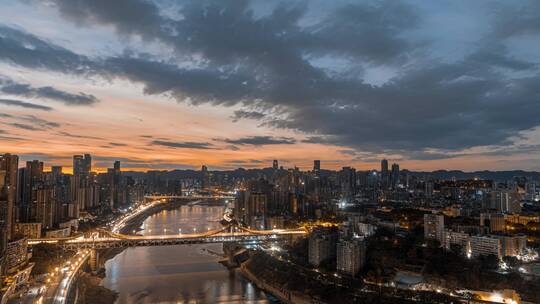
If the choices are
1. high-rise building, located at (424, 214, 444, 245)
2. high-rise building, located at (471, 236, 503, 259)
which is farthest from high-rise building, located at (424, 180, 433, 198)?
high-rise building, located at (471, 236, 503, 259)

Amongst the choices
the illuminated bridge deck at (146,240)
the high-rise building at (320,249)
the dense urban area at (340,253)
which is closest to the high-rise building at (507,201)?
the dense urban area at (340,253)

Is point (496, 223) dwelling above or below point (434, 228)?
above

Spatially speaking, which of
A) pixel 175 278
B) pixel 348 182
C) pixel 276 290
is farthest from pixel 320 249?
pixel 348 182

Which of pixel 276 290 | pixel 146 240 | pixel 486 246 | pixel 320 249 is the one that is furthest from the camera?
pixel 146 240

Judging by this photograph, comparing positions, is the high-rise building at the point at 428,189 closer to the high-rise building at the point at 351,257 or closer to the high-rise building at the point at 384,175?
the high-rise building at the point at 384,175

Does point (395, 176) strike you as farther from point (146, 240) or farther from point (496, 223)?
point (146, 240)

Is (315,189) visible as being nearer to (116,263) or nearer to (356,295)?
(116,263)
